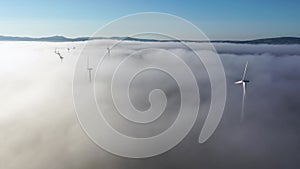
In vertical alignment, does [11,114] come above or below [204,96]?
below

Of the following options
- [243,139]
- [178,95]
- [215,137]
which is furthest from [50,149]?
[178,95]

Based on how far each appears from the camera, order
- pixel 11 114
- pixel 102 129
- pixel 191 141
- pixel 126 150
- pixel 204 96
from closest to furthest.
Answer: pixel 126 150 → pixel 191 141 → pixel 102 129 → pixel 11 114 → pixel 204 96

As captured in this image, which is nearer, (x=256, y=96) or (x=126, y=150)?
(x=126, y=150)

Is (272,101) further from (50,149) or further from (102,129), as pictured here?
(50,149)

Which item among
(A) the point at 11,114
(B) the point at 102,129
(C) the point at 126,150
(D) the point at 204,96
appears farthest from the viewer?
(D) the point at 204,96

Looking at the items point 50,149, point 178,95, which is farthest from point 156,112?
point 50,149

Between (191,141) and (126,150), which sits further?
(191,141)

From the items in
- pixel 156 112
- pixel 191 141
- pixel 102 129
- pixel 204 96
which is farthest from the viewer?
pixel 204 96

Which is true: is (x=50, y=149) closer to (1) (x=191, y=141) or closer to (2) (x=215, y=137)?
(1) (x=191, y=141)

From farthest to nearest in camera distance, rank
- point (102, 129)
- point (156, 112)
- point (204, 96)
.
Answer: point (204, 96)
point (156, 112)
point (102, 129)
